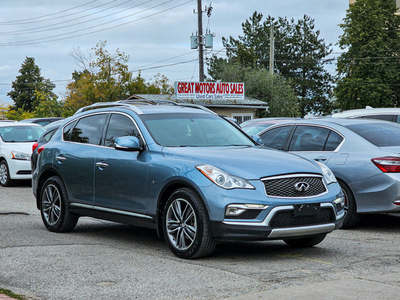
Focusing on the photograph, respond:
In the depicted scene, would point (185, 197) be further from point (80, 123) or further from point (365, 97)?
point (365, 97)

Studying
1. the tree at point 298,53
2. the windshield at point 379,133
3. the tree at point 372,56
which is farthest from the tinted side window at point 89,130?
the tree at point 298,53

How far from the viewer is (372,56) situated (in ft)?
200

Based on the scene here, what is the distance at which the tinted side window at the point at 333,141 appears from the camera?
30.5 ft

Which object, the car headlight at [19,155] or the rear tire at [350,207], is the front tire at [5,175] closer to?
the car headlight at [19,155]

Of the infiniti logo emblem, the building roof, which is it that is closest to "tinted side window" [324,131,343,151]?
the infiniti logo emblem

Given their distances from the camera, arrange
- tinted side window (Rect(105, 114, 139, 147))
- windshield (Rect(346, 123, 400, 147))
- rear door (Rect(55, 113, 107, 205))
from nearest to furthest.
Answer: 1. tinted side window (Rect(105, 114, 139, 147))
2. rear door (Rect(55, 113, 107, 205))
3. windshield (Rect(346, 123, 400, 147))

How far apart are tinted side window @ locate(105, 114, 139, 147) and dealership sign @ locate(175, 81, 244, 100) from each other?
32766mm

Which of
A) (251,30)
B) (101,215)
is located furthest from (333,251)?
(251,30)

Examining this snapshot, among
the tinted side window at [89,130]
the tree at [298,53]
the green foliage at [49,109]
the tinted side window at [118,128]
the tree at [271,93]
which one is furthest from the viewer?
the tree at [298,53]

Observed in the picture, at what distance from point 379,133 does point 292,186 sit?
131 inches

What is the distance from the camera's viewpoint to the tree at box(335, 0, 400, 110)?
59938 mm

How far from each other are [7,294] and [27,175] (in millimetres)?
11458

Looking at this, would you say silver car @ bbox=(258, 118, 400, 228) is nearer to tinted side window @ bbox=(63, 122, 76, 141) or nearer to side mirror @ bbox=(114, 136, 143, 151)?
side mirror @ bbox=(114, 136, 143, 151)

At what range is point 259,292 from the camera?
522cm
